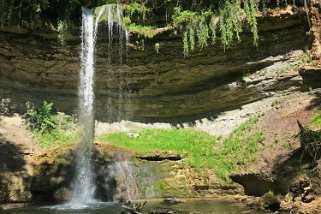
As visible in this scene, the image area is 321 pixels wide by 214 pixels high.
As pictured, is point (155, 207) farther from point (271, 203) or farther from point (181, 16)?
point (181, 16)

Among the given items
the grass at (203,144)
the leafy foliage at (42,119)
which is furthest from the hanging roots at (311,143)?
the leafy foliage at (42,119)

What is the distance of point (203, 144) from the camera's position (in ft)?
63.2

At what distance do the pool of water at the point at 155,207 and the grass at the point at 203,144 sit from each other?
2.39 meters

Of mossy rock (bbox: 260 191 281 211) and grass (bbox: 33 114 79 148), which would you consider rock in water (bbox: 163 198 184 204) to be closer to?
mossy rock (bbox: 260 191 281 211)

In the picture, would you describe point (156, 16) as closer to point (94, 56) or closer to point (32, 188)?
point (94, 56)

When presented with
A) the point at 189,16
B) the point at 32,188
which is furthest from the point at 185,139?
→ the point at 32,188

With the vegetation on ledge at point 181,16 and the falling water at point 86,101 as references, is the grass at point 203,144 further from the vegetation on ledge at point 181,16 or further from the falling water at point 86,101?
the vegetation on ledge at point 181,16

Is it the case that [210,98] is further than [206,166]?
Yes

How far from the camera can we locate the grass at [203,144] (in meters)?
16.9

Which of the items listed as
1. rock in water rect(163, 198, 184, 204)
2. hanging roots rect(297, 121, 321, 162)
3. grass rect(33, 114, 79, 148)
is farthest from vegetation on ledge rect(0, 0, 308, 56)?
rock in water rect(163, 198, 184, 204)

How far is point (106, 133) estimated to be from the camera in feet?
69.2

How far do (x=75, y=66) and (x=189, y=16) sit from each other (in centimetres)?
606

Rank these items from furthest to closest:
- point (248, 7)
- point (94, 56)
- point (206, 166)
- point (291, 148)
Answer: point (94, 56) → point (248, 7) → point (206, 166) → point (291, 148)

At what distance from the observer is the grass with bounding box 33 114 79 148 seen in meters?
19.5
